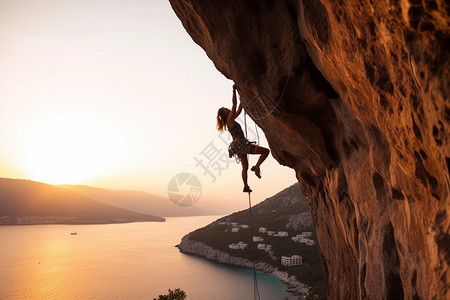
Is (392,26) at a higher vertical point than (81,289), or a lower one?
higher

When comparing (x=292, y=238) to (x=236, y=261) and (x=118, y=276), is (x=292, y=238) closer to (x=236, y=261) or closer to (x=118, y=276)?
(x=236, y=261)

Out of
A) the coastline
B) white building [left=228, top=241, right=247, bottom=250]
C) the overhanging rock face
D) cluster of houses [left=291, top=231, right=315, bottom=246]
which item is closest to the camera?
the overhanging rock face

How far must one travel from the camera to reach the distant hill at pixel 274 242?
70.2 m

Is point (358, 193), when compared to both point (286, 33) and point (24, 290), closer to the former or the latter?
point (286, 33)

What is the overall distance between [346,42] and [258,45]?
156 inches

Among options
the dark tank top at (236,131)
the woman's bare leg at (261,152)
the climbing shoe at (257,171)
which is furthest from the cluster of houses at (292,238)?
the dark tank top at (236,131)

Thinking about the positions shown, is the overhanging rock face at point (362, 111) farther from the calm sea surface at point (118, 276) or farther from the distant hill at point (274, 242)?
the calm sea surface at point (118, 276)

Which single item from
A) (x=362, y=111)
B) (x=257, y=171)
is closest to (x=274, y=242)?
(x=257, y=171)

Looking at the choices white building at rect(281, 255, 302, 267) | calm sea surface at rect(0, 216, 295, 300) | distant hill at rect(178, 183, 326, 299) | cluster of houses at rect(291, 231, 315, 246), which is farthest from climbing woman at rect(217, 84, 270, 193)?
cluster of houses at rect(291, 231, 315, 246)

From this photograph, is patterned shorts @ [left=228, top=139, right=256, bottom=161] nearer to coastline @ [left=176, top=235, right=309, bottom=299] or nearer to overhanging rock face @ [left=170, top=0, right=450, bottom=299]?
overhanging rock face @ [left=170, top=0, right=450, bottom=299]

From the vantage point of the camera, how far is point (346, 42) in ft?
17.7

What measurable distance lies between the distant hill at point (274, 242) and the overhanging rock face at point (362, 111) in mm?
47860

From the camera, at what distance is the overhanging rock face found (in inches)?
140

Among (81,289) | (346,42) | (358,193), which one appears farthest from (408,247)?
(81,289)
